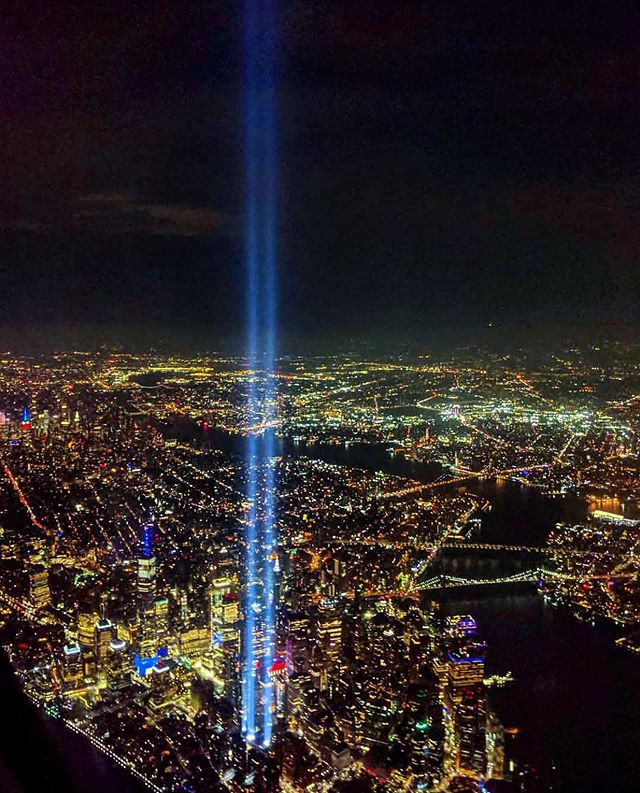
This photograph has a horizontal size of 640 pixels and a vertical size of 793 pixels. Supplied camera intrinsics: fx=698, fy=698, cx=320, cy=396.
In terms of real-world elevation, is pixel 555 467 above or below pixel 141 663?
above

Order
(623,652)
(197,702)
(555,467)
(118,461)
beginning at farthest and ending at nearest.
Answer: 1. (555,467)
2. (118,461)
3. (623,652)
4. (197,702)

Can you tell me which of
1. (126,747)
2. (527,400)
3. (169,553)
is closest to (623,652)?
(126,747)

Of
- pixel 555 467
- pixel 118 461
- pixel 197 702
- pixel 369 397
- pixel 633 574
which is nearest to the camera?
pixel 197 702

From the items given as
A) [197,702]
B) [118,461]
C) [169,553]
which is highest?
[118,461]

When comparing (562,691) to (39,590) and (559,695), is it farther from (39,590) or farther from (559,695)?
(39,590)

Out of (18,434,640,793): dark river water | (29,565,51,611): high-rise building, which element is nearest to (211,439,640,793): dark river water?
(18,434,640,793): dark river water

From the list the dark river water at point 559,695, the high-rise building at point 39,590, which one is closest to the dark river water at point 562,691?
the dark river water at point 559,695

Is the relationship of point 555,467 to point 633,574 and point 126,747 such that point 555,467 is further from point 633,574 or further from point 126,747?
point 126,747

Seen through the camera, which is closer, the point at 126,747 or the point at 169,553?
the point at 126,747

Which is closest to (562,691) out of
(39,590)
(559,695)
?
(559,695)
